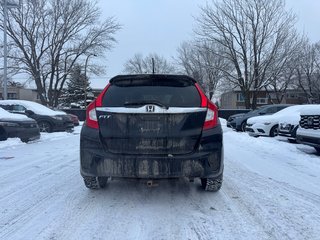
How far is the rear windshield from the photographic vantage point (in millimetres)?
4875

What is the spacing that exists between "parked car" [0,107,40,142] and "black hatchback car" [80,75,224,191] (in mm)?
8415

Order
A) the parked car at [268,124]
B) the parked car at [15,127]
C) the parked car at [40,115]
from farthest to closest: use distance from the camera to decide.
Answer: the parked car at [40,115] < the parked car at [268,124] < the parked car at [15,127]

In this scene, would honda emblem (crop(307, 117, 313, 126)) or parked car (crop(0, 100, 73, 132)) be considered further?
parked car (crop(0, 100, 73, 132))

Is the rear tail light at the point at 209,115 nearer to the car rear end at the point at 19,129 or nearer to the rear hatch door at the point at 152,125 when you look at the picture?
the rear hatch door at the point at 152,125

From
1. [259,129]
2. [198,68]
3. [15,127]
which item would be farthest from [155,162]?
[198,68]

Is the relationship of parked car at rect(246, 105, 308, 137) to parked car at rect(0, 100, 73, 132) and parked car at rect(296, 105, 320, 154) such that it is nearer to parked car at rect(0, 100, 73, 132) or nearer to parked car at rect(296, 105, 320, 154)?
parked car at rect(296, 105, 320, 154)

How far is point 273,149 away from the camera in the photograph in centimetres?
1151

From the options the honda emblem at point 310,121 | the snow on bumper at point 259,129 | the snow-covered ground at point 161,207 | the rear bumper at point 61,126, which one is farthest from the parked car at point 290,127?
the rear bumper at point 61,126

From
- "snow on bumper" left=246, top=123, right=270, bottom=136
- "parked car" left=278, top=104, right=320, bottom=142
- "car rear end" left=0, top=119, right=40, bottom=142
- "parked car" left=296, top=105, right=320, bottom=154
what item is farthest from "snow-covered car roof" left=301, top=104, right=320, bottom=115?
"car rear end" left=0, top=119, right=40, bottom=142

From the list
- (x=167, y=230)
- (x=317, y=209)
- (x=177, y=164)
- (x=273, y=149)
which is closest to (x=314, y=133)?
(x=273, y=149)

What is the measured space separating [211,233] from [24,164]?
5694mm

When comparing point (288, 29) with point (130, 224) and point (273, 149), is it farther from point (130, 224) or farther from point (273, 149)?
point (130, 224)

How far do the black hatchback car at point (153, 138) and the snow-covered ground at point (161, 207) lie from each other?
0.48 metres

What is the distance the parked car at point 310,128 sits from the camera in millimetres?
8961
